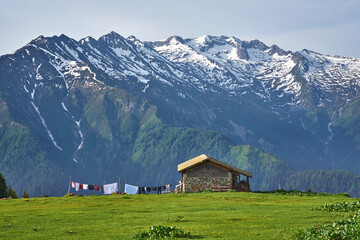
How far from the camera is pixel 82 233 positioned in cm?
4519

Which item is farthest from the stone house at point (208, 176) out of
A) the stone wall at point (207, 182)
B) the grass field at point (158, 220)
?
the grass field at point (158, 220)

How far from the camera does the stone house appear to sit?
339ft

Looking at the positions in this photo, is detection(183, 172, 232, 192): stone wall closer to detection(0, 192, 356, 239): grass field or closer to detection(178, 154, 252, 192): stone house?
detection(178, 154, 252, 192): stone house

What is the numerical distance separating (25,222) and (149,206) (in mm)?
19667

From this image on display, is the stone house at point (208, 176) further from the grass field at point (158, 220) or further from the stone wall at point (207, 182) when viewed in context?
the grass field at point (158, 220)

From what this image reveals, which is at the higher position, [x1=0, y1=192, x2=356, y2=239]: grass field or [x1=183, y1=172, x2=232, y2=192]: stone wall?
[x1=183, y1=172, x2=232, y2=192]: stone wall

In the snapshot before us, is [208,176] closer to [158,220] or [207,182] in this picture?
[207,182]

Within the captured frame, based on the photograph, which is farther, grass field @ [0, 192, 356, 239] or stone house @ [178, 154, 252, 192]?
stone house @ [178, 154, 252, 192]

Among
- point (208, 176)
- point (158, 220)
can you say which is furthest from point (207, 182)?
point (158, 220)

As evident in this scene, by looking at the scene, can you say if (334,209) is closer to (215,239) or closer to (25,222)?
(215,239)

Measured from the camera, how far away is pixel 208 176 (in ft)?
340

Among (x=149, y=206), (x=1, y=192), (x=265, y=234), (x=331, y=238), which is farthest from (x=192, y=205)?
(x=1, y=192)

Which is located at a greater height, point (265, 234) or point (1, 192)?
point (1, 192)

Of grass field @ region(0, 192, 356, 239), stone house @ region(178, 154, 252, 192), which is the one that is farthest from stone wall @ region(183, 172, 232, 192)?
grass field @ region(0, 192, 356, 239)
